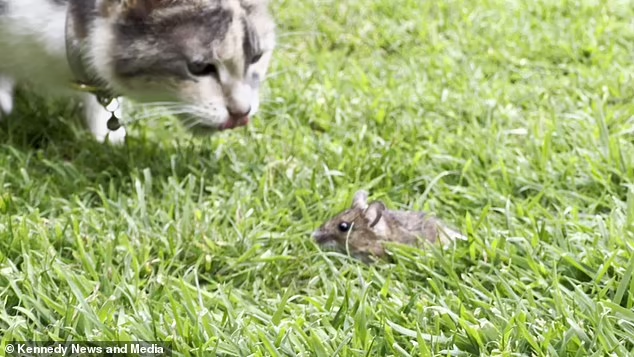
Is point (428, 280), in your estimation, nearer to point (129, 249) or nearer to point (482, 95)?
point (129, 249)

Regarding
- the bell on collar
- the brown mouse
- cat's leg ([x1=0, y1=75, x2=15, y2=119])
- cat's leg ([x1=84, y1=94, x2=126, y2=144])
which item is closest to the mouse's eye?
the brown mouse

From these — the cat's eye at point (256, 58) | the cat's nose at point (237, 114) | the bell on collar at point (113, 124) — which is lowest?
the bell on collar at point (113, 124)

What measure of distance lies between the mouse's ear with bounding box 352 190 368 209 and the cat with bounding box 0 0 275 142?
555 mm

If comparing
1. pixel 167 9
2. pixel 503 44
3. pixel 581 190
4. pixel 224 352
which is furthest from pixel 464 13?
pixel 224 352

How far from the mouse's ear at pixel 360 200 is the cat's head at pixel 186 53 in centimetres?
56

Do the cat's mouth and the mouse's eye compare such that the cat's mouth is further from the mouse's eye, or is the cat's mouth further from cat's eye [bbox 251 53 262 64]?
the mouse's eye

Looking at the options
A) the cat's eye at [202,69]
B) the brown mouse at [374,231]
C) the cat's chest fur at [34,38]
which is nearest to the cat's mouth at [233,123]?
the cat's eye at [202,69]

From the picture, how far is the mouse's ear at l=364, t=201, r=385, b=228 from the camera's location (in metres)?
3.03

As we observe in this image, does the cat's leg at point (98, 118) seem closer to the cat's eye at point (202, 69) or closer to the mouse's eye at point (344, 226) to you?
the cat's eye at point (202, 69)

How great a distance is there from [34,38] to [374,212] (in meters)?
1.47

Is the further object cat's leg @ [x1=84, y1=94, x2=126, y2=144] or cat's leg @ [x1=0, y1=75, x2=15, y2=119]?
cat's leg @ [x1=84, y1=94, x2=126, y2=144]

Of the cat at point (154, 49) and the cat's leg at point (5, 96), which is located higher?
the cat at point (154, 49)

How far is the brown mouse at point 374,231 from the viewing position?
2.95m

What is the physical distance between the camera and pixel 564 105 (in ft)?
13.5
